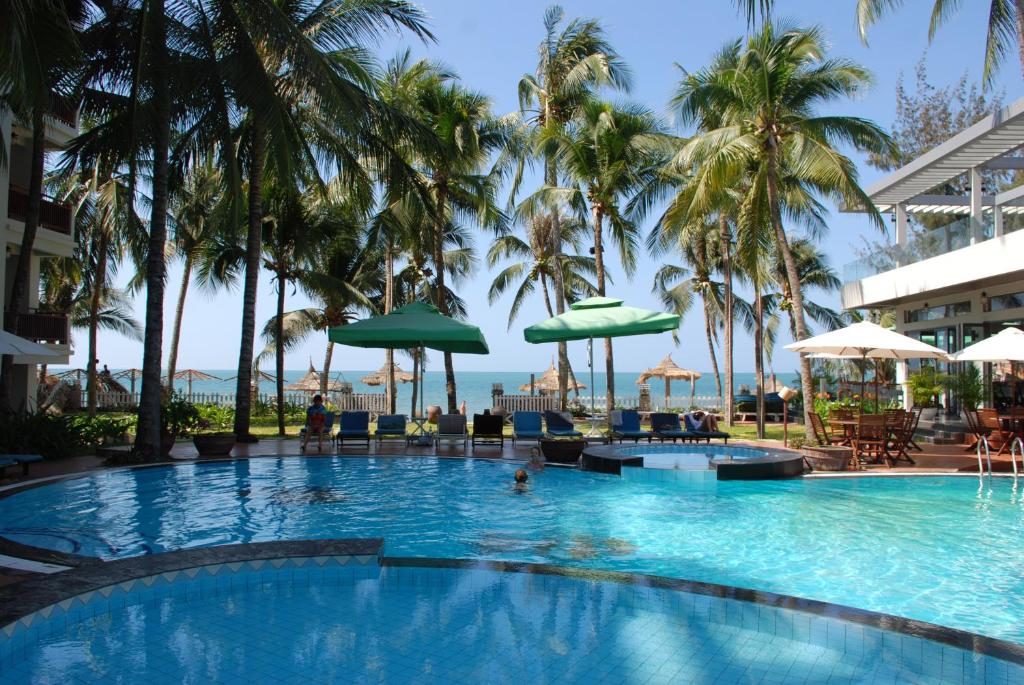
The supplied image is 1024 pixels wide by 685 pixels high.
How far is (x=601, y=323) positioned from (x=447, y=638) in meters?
9.52

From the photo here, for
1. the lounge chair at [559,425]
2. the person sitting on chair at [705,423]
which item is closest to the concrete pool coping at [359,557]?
the lounge chair at [559,425]

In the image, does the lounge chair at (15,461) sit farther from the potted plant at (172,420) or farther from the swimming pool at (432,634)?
the swimming pool at (432,634)

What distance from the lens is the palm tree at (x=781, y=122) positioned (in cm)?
1502

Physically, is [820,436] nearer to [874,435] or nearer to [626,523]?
[874,435]

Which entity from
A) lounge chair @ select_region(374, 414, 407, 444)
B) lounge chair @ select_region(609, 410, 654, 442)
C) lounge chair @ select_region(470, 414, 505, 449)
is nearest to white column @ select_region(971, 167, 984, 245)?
lounge chair @ select_region(609, 410, 654, 442)

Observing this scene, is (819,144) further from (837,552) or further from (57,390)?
(57,390)

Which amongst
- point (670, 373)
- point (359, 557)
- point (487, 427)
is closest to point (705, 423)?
point (487, 427)

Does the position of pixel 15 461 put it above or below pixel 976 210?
below

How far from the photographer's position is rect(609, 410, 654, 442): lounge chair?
14742mm

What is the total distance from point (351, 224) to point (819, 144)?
1299 cm

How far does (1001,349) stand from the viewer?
40.1 feet

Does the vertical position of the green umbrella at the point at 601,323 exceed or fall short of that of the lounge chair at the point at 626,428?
it exceeds it

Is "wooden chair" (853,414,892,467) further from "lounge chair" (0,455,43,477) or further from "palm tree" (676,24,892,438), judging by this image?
"lounge chair" (0,455,43,477)

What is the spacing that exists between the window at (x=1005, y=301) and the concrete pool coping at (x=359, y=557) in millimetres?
14546
